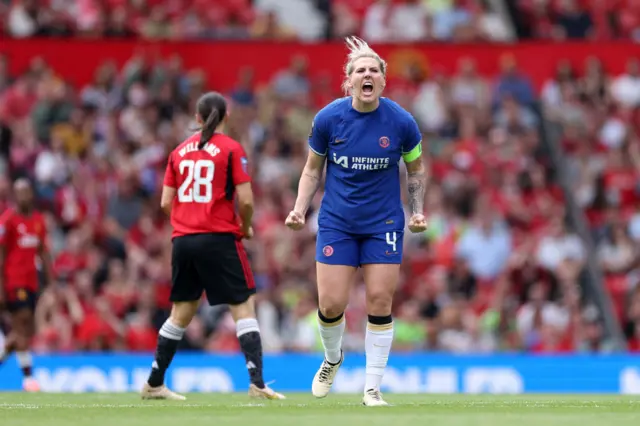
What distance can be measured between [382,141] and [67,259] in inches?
387

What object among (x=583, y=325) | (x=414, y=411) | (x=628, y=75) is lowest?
(x=414, y=411)

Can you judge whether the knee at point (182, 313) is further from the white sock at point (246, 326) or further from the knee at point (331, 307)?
the knee at point (331, 307)

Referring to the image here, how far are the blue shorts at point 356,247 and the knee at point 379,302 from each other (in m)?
0.23

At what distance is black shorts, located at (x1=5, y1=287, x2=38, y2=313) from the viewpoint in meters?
14.9

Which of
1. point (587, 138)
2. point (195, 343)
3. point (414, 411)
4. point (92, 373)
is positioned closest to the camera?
point (414, 411)

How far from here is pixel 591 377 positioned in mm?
16531

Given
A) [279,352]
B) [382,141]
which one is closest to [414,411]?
[382,141]

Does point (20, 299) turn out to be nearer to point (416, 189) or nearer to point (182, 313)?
point (182, 313)

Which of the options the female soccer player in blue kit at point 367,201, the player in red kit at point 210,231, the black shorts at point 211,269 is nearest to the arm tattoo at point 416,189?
the female soccer player in blue kit at point 367,201

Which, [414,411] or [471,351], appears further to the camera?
[471,351]

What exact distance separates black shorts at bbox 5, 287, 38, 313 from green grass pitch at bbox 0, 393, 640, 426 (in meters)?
3.56

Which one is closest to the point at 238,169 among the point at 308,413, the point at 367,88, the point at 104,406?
the point at 367,88

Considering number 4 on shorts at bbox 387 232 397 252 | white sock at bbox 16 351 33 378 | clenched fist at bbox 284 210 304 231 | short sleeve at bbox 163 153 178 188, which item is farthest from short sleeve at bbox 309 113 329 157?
white sock at bbox 16 351 33 378

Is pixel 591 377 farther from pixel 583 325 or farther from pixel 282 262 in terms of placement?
pixel 282 262
